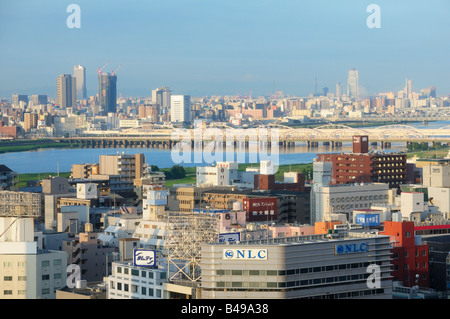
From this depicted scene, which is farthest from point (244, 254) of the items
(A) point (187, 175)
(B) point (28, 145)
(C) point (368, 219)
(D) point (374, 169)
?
(B) point (28, 145)

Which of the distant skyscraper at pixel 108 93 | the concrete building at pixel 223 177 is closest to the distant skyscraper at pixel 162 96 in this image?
the distant skyscraper at pixel 108 93

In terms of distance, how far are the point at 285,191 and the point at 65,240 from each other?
29.8ft

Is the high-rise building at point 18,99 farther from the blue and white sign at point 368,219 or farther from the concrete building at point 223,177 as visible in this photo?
the blue and white sign at point 368,219

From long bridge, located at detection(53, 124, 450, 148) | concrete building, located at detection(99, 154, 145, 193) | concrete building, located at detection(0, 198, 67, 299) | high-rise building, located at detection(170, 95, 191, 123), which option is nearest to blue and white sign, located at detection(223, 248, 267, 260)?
concrete building, located at detection(0, 198, 67, 299)

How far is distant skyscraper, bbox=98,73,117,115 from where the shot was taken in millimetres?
108000

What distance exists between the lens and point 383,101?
122 metres

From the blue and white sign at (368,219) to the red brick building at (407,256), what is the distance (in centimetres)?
204

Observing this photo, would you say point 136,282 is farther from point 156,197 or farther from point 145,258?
point 156,197

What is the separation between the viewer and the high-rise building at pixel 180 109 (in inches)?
3930

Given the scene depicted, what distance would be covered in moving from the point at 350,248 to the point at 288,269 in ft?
3.09

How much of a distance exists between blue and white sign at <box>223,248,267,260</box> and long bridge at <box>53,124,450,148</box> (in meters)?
49.3

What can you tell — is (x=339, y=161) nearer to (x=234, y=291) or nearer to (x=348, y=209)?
(x=348, y=209)

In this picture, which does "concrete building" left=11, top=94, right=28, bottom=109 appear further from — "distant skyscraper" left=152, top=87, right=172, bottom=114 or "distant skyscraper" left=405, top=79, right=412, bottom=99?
"distant skyscraper" left=405, top=79, right=412, bottom=99

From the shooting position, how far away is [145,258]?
12.5 m
